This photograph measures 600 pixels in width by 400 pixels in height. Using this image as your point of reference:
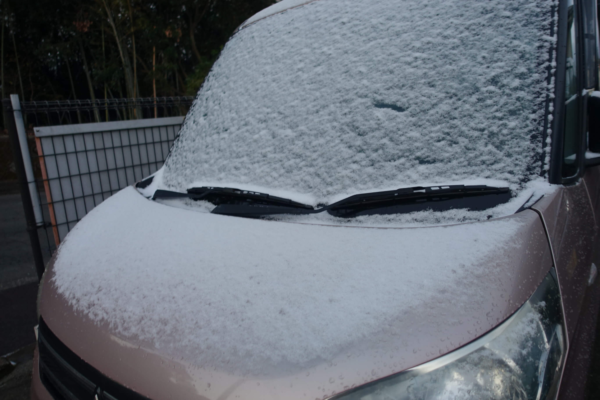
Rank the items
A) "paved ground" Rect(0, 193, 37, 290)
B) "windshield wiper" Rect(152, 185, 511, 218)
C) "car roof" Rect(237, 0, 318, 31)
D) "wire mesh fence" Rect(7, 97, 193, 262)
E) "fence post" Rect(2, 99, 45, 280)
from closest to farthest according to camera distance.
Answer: "windshield wiper" Rect(152, 185, 511, 218) → "car roof" Rect(237, 0, 318, 31) → "fence post" Rect(2, 99, 45, 280) → "wire mesh fence" Rect(7, 97, 193, 262) → "paved ground" Rect(0, 193, 37, 290)

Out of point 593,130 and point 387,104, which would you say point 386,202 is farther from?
point 593,130

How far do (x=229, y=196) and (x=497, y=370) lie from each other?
1.02m

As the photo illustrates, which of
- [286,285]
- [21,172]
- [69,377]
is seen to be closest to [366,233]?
[286,285]

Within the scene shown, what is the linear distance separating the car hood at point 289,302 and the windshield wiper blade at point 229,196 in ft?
0.44

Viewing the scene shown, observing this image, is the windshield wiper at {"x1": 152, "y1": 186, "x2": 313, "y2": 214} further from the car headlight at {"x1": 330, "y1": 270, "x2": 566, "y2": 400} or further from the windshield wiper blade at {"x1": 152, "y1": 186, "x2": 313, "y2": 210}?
the car headlight at {"x1": 330, "y1": 270, "x2": 566, "y2": 400}

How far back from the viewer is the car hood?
854 mm

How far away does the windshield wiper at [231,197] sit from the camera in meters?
1.42

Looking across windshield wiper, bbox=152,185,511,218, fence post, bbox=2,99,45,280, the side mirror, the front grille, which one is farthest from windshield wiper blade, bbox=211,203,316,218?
fence post, bbox=2,99,45,280

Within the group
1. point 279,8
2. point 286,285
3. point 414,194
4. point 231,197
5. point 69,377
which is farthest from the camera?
point 279,8

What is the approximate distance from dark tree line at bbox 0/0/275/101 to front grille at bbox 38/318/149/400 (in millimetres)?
9159

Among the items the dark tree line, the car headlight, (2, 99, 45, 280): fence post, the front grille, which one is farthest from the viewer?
the dark tree line

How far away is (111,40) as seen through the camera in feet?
39.7

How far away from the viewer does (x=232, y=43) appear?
7.43 feet

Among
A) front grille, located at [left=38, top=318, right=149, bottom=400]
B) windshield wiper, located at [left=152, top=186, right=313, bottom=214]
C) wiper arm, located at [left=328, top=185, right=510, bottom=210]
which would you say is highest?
wiper arm, located at [left=328, top=185, right=510, bottom=210]
